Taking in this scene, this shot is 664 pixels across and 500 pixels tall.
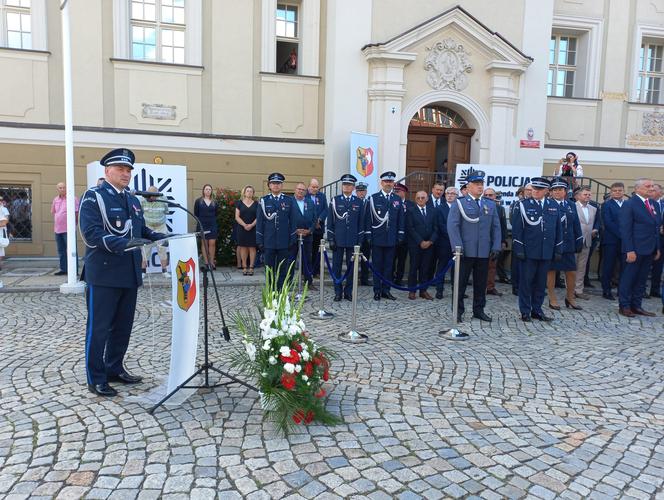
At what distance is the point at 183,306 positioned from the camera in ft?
13.3

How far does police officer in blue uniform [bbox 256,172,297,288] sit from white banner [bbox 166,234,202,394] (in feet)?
14.4

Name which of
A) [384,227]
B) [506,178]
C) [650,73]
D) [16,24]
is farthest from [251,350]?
[650,73]

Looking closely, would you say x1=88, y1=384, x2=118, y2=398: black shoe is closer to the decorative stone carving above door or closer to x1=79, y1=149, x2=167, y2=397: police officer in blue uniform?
x1=79, y1=149, x2=167, y2=397: police officer in blue uniform

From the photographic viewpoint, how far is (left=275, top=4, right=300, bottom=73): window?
13695 millimetres

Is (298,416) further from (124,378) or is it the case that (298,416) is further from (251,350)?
(124,378)

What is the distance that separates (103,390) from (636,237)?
7491mm

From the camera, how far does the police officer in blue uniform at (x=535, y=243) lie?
297 inches

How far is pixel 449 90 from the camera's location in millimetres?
13211

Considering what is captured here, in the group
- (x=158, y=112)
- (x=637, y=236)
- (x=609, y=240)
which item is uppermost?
(x=158, y=112)

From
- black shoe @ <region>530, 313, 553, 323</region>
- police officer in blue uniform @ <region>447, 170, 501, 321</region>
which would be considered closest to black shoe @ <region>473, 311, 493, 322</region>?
Answer: police officer in blue uniform @ <region>447, 170, 501, 321</region>

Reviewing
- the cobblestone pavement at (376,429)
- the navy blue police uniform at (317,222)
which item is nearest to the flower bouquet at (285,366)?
the cobblestone pavement at (376,429)

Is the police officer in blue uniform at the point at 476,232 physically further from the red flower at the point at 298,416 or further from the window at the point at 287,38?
the window at the point at 287,38

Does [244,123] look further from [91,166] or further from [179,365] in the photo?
[179,365]

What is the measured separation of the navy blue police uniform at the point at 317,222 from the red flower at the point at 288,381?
20.3ft
